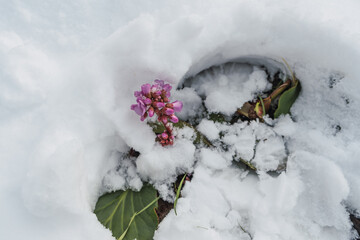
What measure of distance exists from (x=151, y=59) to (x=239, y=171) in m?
0.54

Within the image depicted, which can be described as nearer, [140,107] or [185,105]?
[140,107]

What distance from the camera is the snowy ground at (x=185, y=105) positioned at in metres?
0.81

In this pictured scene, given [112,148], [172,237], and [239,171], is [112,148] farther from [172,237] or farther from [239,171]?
[239,171]

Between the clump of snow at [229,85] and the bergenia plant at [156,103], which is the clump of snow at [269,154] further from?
the bergenia plant at [156,103]

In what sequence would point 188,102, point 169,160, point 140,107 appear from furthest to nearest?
point 188,102
point 169,160
point 140,107

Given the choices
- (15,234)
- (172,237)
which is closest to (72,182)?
(15,234)

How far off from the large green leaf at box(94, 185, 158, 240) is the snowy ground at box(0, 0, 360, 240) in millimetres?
35

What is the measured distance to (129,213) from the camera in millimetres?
962

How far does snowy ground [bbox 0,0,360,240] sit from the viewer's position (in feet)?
2.67

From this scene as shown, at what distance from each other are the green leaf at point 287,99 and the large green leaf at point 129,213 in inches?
22.6

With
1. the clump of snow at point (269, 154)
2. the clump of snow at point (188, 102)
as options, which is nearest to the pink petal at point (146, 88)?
the clump of snow at point (188, 102)

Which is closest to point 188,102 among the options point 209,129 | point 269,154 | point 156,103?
point 209,129

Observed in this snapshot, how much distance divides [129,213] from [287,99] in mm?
734

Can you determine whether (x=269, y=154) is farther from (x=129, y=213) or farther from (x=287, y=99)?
(x=129, y=213)
